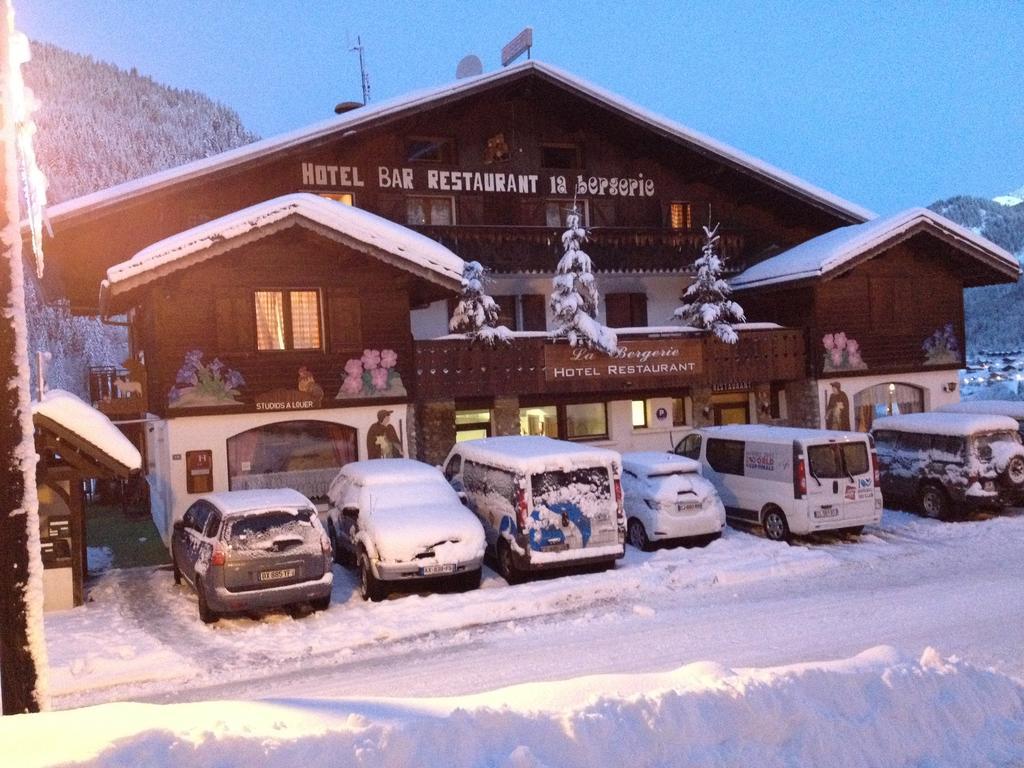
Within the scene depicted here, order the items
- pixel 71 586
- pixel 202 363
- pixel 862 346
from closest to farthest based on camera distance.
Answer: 1. pixel 71 586
2. pixel 202 363
3. pixel 862 346

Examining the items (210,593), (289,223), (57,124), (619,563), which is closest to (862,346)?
(619,563)

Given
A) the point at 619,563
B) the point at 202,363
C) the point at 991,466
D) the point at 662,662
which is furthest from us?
the point at 202,363

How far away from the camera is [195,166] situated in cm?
2045

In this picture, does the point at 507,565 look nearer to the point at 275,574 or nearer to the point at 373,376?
the point at 275,574

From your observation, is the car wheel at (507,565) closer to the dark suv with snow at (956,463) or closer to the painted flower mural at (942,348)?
the dark suv with snow at (956,463)

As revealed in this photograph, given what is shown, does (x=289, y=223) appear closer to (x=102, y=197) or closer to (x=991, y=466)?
(x=102, y=197)

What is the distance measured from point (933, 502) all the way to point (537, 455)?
9.28 metres

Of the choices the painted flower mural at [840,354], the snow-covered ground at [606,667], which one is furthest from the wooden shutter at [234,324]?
the painted flower mural at [840,354]

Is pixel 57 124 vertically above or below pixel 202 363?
above

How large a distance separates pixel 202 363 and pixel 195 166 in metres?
5.41

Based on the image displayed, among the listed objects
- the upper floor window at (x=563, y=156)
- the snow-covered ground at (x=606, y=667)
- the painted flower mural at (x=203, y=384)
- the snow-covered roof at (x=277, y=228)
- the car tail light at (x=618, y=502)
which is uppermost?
the upper floor window at (x=563, y=156)

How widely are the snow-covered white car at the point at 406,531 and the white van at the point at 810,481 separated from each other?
6018mm

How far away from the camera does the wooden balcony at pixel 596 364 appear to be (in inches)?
799

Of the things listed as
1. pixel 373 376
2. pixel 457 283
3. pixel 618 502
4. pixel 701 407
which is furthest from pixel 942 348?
pixel 373 376
